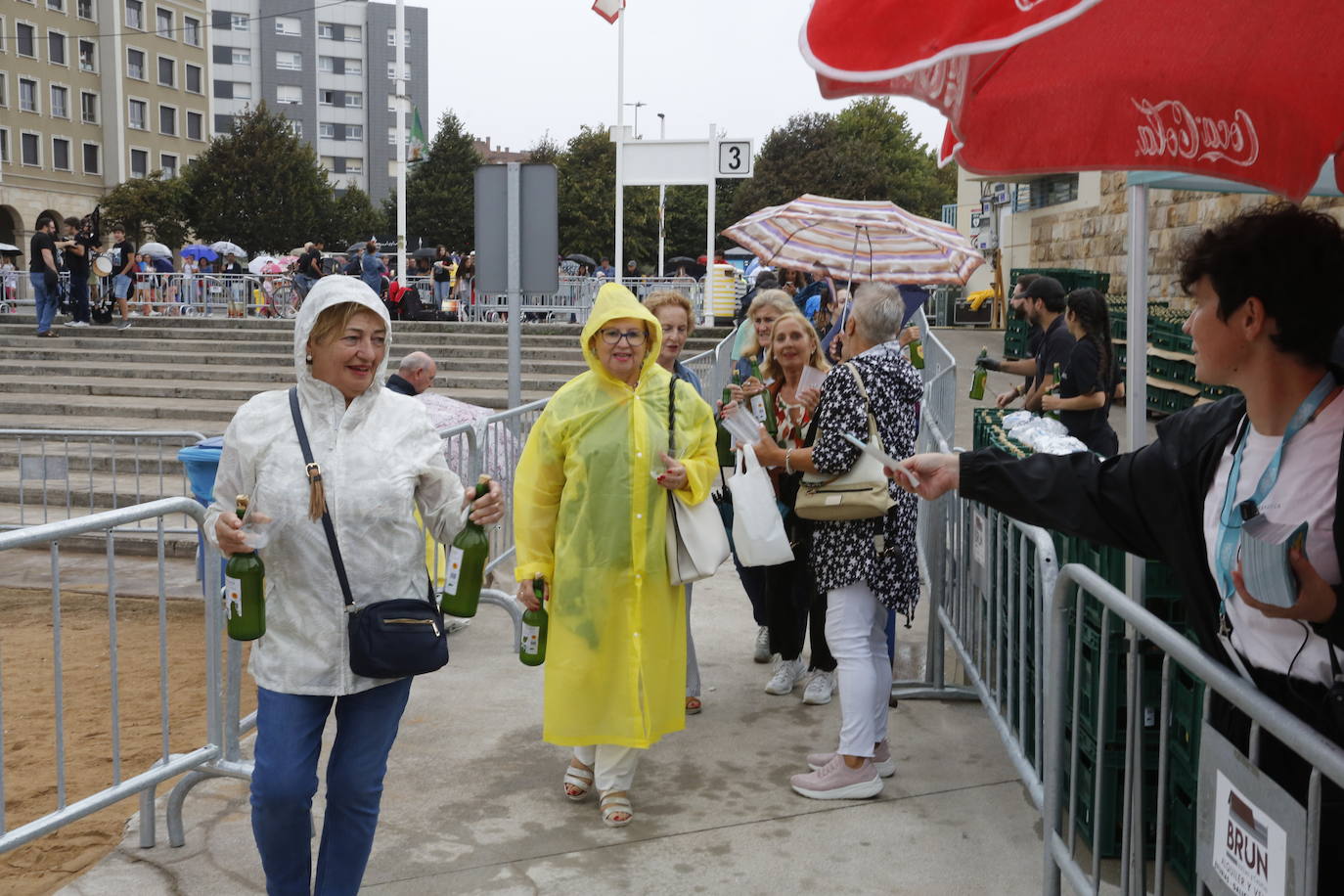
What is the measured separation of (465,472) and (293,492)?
353 cm

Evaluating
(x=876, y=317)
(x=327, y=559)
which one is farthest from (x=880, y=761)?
(x=327, y=559)

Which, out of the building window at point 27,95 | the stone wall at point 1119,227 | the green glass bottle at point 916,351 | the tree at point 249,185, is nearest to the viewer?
the green glass bottle at point 916,351

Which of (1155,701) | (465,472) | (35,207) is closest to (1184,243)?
(1155,701)

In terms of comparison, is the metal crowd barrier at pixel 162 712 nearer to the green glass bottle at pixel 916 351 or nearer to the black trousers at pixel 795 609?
the black trousers at pixel 795 609

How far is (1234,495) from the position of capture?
2.22 metres

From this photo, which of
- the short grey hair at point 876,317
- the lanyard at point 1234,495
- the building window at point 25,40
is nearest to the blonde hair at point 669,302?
the short grey hair at point 876,317

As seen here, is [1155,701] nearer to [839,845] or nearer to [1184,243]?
[839,845]

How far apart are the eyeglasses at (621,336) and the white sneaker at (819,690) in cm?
204

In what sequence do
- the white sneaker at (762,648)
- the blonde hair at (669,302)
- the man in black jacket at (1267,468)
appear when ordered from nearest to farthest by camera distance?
the man in black jacket at (1267,468) < the blonde hair at (669,302) < the white sneaker at (762,648)

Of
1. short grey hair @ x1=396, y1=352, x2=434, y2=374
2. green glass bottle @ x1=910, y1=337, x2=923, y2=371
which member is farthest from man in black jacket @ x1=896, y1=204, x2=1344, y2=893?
green glass bottle @ x1=910, y1=337, x2=923, y2=371

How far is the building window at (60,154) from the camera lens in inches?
2318

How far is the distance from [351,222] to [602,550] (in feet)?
196

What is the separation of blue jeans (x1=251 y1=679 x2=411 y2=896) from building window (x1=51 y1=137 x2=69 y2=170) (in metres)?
64.0

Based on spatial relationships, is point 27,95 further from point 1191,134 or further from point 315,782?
point 1191,134
